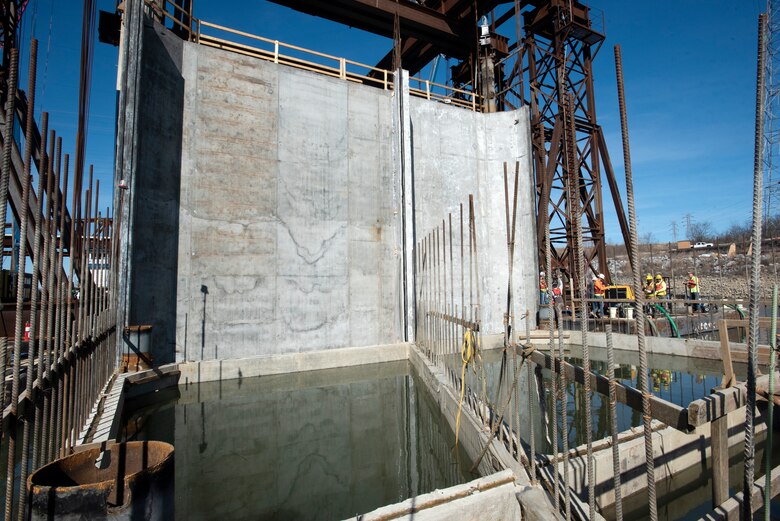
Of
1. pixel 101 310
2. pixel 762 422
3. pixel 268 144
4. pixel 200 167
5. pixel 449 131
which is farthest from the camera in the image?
pixel 449 131

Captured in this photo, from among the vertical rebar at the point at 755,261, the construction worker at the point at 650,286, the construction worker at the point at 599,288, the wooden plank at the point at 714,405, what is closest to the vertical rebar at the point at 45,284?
the wooden plank at the point at 714,405

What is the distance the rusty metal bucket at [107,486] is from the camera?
A: 7.47 ft

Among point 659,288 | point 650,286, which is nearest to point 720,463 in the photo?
point 659,288

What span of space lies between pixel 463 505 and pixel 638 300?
2.35 metres

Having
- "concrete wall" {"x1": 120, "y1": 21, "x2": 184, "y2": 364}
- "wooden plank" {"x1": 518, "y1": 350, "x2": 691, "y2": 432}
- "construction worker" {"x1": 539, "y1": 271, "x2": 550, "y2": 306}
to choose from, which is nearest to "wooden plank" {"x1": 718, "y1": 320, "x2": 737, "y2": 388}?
"wooden plank" {"x1": 518, "y1": 350, "x2": 691, "y2": 432}

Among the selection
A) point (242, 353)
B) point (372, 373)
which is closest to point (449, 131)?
point (372, 373)

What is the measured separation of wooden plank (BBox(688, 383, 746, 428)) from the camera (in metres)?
2.00

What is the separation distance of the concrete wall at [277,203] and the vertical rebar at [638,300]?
9.69 meters

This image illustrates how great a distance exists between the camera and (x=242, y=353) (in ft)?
34.8

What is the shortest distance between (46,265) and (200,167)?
8.03m

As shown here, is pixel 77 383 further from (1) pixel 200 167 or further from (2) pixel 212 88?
(2) pixel 212 88

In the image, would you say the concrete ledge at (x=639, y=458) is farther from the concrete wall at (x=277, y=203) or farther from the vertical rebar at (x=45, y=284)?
the concrete wall at (x=277, y=203)

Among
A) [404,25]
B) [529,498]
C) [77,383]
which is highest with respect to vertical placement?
[404,25]

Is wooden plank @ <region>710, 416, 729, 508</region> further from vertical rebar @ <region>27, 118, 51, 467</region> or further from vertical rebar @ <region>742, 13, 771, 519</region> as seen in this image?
vertical rebar @ <region>27, 118, 51, 467</region>
